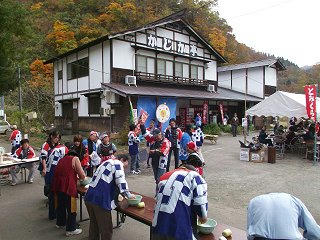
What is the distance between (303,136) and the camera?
1338 cm

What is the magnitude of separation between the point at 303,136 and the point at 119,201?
11.5 meters

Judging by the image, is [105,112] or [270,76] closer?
[105,112]

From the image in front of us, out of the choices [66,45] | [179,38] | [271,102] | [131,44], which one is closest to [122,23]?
[66,45]

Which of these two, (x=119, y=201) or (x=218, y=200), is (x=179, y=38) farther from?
(x=119, y=201)

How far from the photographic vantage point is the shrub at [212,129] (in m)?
21.6

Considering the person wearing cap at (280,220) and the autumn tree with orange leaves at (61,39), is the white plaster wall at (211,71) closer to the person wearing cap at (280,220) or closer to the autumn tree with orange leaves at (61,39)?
the autumn tree with orange leaves at (61,39)

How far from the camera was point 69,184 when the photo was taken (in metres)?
4.94

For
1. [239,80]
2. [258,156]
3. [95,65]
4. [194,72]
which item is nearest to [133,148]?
[258,156]

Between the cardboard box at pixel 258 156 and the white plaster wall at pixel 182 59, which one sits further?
the white plaster wall at pixel 182 59

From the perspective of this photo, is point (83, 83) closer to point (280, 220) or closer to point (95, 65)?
point (95, 65)

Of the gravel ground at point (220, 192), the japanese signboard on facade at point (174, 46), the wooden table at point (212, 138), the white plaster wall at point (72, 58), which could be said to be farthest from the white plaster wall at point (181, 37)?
the gravel ground at point (220, 192)

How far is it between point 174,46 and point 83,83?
7.59 m

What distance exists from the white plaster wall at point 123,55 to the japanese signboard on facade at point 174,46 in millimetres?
1791

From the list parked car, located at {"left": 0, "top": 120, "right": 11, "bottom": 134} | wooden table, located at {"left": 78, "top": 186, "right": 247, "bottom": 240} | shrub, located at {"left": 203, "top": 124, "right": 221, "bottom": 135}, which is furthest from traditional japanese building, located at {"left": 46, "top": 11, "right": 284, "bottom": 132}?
wooden table, located at {"left": 78, "top": 186, "right": 247, "bottom": 240}
